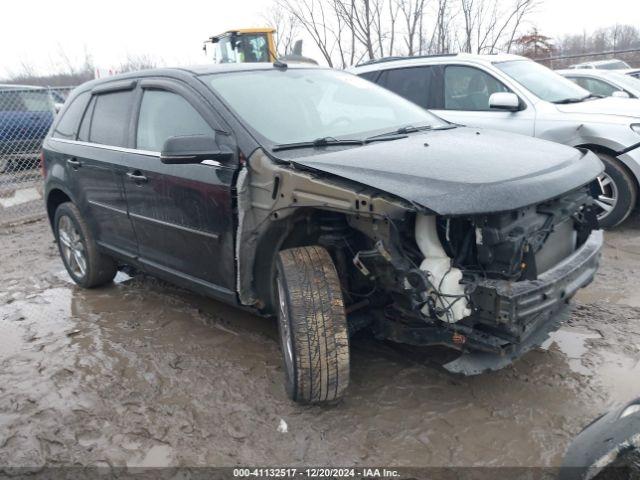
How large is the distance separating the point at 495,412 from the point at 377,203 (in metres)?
1.25

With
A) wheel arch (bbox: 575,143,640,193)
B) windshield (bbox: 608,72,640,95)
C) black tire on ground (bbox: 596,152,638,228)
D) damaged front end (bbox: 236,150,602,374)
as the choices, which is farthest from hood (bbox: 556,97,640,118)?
windshield (bbox: 608,72,640,95)

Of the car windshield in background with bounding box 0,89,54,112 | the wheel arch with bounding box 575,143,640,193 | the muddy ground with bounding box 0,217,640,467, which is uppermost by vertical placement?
the car windshield in background with bounding box 0,89,54,112

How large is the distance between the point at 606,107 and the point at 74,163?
5.07 metres

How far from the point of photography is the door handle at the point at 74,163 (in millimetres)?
4359

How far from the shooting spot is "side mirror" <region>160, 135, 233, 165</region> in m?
2.91

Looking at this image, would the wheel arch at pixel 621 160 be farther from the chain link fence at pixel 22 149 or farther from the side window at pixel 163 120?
the chain link fence at pixel 22 149

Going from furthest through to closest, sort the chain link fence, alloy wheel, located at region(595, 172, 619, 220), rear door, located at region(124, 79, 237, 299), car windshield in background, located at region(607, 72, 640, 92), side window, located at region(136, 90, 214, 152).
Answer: car windshield in background, located at region(607, 72, 640, 92) < the chain link fence < alloy wheel, located at region(595, 172, 619, 220) < side window, located at region(136, 90, 214, 152) < rear door, located at region(124, 79, 237, 299)

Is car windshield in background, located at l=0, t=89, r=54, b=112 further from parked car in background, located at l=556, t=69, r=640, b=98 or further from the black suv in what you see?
parked car in background, located at l=556, t=69, r=640, b=98

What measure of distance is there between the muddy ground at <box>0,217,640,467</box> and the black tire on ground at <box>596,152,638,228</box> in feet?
4.27

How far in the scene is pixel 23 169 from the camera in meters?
9.48

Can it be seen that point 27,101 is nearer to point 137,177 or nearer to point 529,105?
point 137,177

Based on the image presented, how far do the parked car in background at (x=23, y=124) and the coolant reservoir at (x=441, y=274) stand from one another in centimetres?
871

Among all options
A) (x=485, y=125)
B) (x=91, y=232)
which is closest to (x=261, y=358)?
(x=91, y=232)

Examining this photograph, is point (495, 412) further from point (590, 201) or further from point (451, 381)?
point (590, 201)
